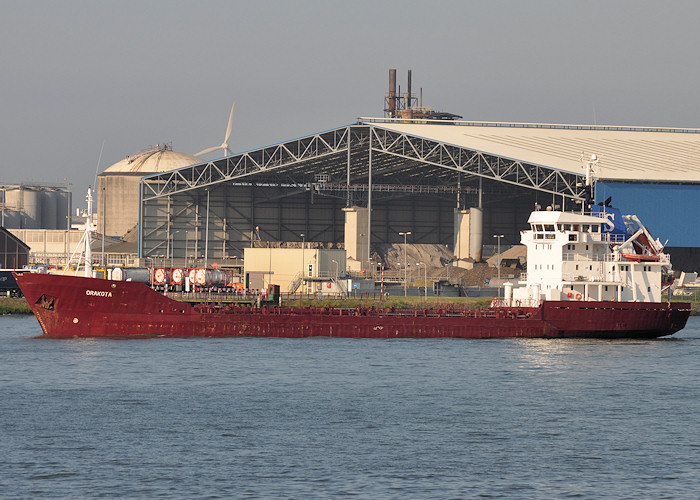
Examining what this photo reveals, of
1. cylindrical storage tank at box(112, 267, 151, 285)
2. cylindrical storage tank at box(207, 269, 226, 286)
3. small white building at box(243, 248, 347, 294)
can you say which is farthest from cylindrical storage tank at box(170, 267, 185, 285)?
small white building at box(243, 248, 347, 294)

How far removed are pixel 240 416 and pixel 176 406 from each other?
3.02m

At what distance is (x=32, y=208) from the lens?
172 meters

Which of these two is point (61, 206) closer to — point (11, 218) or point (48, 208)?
point (48, 208)

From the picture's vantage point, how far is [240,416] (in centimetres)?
3634

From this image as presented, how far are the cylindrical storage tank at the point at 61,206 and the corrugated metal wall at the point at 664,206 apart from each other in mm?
109777

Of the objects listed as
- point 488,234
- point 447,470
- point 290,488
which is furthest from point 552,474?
point 488,234

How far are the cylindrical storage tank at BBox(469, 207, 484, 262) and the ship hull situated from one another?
4992 cm

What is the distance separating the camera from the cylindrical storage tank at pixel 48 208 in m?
176

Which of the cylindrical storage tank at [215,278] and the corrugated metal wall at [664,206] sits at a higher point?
the corrugated metal wall at [664,206]

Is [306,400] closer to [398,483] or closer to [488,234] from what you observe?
[398,483]

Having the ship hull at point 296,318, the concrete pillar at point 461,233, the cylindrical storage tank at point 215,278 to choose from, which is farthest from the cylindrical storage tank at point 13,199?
the ship hull at point 296,318

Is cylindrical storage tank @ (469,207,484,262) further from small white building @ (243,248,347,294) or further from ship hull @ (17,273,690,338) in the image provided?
ship hull @ (17,273,690,338)

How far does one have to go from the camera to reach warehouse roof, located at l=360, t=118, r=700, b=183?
9750 centimetres

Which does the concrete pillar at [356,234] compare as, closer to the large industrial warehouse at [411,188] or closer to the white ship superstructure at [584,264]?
the large industrial warehouse at [411,188]
